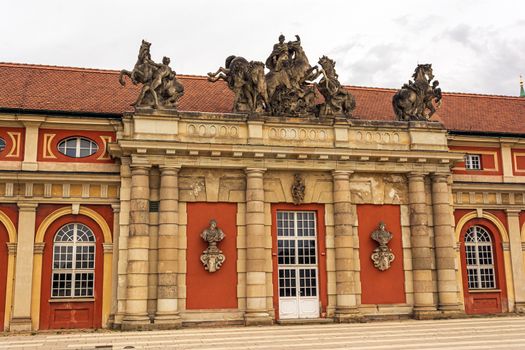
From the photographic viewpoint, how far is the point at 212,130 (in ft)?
79.4

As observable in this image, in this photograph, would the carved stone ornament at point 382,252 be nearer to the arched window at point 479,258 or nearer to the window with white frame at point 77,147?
the arched window at point 479,258

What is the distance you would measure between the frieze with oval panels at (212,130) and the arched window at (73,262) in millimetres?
5556

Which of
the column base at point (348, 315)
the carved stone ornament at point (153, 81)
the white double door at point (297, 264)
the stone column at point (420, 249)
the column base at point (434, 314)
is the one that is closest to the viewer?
the column base at point (348, 315)

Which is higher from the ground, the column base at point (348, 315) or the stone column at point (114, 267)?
the stone column at point (114, 267)

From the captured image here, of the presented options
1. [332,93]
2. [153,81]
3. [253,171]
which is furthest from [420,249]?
[153,81]

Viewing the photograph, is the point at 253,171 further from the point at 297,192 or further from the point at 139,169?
the point at 139,169

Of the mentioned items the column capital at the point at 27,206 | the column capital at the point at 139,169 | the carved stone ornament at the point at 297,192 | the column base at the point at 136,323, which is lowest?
the column base at the point at 136,323

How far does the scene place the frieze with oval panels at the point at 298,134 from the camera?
24859 millimetres

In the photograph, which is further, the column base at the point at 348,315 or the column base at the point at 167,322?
the column base at the point at 348,315

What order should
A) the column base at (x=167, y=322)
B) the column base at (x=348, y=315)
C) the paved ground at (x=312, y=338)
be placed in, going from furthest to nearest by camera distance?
1. the column base at (x=348, y=315)
2. the column base at (x=167, y=322)
3. the paved ground at (x=312, y=338)

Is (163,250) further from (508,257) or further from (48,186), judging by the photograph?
(508,257)

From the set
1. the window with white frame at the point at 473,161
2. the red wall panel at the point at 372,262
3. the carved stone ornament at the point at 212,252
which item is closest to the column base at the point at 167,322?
the carved stone ornament at the point at 212,252

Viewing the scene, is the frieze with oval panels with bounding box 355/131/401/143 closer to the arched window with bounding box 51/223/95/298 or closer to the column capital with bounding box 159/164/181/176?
the column capital with bounding box 159/164/181/176

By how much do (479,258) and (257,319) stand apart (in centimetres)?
1117
